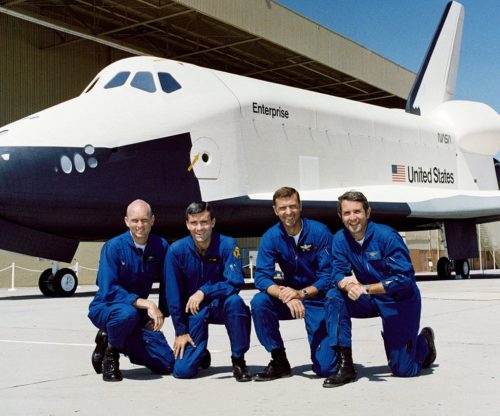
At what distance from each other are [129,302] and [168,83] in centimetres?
717

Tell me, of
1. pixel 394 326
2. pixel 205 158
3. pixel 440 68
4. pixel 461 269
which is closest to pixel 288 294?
pixel 394 326

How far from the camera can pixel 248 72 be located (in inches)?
971

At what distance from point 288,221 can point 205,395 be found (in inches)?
42.5

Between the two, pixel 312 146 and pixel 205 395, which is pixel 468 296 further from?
pixel 205 395

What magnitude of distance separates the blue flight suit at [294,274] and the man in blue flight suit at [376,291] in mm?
118

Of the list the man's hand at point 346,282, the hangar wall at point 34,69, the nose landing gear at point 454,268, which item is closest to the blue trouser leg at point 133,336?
the man's hand at point 346,282

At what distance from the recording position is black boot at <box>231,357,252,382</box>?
138 inches

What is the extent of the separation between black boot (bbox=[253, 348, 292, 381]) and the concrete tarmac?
43 millimetres

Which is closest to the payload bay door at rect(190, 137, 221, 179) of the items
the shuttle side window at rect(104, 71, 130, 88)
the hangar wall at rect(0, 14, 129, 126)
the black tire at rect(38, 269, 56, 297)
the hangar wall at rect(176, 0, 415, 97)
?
the shuttle side window at rect(104, 71, 130, 88)

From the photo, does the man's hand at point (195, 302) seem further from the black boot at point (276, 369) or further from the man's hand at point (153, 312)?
the black boot at point (276, 369)

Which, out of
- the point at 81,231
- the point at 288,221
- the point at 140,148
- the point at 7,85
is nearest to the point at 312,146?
the point at 140,148

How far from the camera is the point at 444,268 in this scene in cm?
1588

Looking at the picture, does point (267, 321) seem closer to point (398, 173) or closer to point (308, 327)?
point (308, 327)

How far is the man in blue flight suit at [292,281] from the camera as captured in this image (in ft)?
11.9
